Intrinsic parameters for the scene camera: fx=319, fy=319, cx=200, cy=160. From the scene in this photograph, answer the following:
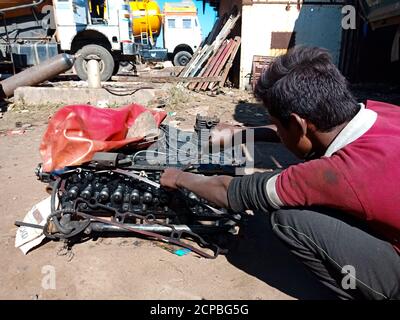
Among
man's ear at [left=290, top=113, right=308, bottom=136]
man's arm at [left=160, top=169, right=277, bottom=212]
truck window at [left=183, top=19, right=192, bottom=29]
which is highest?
truck window at [left=183, top=19, right=192, bottom=29]

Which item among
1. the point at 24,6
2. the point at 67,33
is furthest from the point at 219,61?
the point at 24,6

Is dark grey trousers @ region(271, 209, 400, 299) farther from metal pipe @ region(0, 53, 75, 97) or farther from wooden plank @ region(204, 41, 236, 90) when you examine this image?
metal pipe @ region(0, 53, 75, 97)

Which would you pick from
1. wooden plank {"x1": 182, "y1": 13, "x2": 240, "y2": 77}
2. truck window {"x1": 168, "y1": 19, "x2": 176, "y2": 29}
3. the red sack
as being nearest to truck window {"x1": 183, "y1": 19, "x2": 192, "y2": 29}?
truck window {"x1": 168, "y1": 19, "x2": 176, "y2": 29}

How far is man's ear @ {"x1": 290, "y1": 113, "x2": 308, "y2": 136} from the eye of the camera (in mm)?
1414

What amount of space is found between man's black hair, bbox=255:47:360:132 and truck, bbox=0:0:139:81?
27.4 ft

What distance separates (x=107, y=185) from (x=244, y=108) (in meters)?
5.08

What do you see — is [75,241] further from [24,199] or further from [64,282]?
[24,199]

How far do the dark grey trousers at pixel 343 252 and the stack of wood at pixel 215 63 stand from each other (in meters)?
7.03

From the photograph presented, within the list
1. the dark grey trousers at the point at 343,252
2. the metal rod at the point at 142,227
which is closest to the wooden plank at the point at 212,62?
the metal rod at the point at 142,227

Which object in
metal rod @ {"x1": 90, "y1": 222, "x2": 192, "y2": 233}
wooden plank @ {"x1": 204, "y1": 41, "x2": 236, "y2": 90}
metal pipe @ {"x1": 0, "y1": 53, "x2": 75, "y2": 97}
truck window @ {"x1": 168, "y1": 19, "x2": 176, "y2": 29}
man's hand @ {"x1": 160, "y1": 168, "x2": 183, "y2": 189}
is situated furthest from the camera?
truck window @ {"x1": 168, "y1": 19, "x2": 176, "y2": 29}

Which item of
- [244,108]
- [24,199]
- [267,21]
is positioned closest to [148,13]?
[267,21]

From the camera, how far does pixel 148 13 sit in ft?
49.5

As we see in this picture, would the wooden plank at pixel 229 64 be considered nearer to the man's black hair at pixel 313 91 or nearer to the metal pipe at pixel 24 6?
the metal pipe at pixel 24 6

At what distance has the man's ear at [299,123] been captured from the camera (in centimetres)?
141
